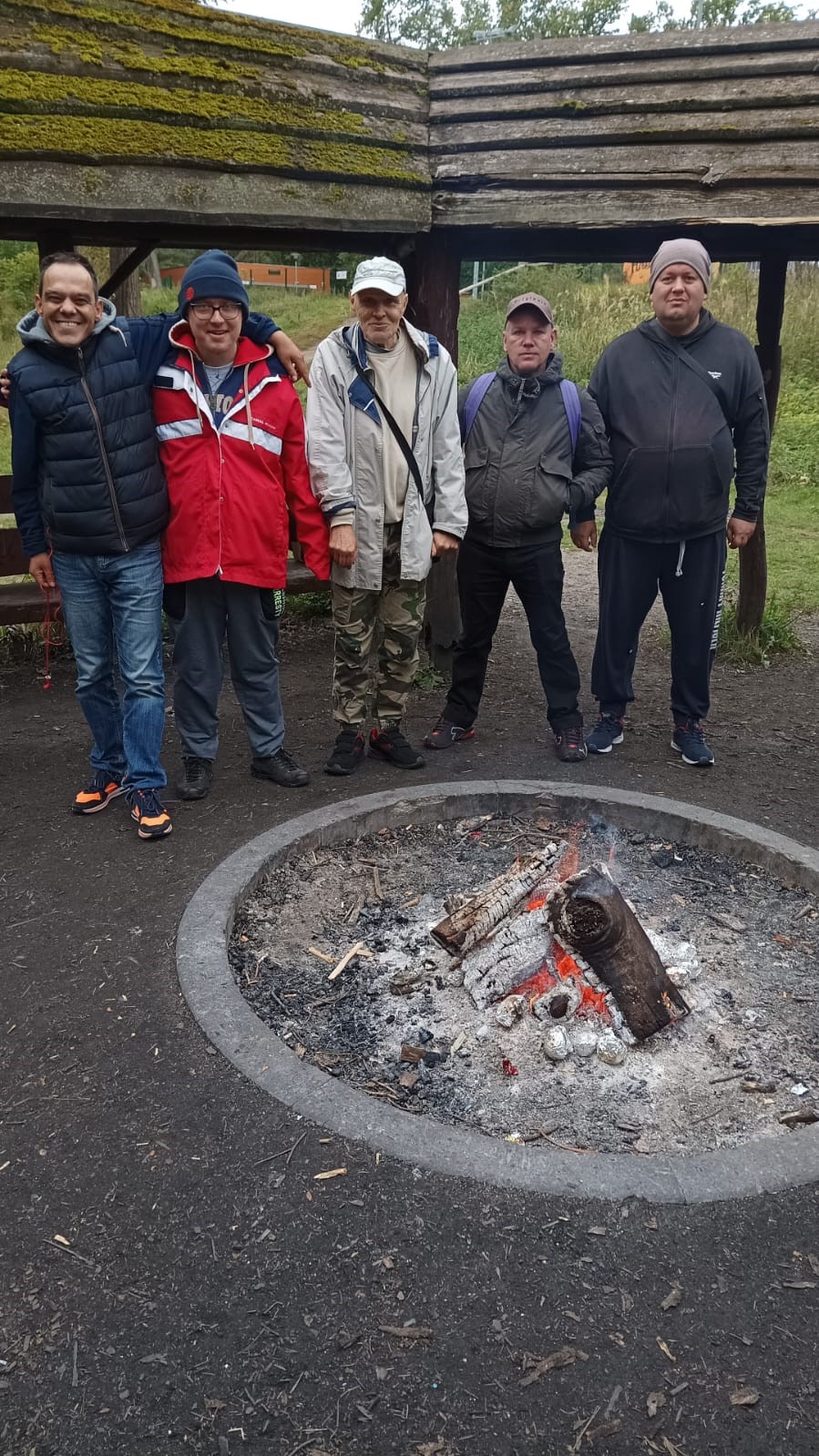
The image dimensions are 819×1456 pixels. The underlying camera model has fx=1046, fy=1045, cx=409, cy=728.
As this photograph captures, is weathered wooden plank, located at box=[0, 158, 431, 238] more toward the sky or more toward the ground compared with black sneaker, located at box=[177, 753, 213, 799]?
more toward the sky

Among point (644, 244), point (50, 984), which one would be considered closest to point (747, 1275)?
point (50, 984)

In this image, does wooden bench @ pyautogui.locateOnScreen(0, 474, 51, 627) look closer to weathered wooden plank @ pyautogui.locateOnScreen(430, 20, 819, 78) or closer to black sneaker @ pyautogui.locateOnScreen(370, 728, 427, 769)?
black sneaker @ pyautogui.locateOnScreen(370, 728, 427, 769)

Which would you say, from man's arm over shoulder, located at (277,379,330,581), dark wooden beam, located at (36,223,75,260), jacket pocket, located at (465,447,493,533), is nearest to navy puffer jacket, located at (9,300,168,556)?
man's arm over shoulder, located at (277,379,330,581)

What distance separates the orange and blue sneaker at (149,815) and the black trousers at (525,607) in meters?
1.60

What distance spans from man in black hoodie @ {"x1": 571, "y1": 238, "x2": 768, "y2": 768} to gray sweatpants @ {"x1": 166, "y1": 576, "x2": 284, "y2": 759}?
1.51 meters

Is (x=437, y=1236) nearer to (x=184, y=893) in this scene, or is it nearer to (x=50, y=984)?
(x=50, y=984)

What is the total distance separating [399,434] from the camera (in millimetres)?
4336

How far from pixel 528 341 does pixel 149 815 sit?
2.49 metres

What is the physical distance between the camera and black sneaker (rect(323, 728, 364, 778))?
4711 millimetres

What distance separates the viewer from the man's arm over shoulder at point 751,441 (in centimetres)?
450

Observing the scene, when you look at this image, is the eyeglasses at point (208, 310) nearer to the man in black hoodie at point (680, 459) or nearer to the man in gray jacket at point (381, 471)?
the man in gray jacket at point (381, 471)

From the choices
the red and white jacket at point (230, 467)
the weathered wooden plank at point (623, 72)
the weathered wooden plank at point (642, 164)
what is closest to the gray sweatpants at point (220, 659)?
the red and white jacket at point (230, 467)

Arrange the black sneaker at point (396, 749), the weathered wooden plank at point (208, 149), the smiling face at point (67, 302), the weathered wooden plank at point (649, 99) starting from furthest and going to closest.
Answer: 1. the weathered wooden plank at point (649, 99)
2. the black sneaker at point (396, 749)
3. the weathered wooden plank at point (208, 149)
4. the smiling face at point (67, 302)

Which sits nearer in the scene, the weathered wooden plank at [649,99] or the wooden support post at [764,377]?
the weathered wooden plank at [649,99]
